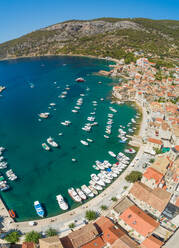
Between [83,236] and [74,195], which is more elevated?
[74,195]

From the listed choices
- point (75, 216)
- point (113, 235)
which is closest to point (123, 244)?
point (113, 235)

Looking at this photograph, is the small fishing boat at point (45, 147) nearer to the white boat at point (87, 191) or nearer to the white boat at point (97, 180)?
the white boat at point (97, 180)

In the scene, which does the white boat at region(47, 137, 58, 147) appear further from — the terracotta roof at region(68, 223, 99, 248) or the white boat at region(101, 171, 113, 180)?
the terracotta roof at region(68, 223, 99, 248)

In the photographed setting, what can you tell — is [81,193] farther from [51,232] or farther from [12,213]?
[12,213]

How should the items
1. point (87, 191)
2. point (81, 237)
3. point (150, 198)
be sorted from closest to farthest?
point (81, 237)
point (150, 198)
point (87, 191)

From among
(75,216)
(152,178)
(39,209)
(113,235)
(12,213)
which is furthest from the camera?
(152,178)

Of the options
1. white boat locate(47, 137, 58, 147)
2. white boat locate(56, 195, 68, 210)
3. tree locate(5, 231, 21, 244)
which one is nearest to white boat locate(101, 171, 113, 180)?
white boat locate(56, 195, 68, 210)

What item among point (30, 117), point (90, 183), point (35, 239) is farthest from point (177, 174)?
point (30, 117)
